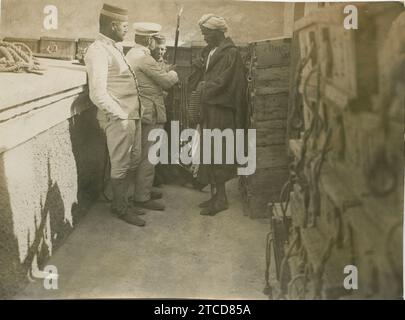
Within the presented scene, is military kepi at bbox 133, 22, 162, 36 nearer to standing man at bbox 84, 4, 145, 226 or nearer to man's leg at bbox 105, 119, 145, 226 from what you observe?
standing man at bbox 84, 4, 145, 226

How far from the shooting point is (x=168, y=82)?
1.94 meters

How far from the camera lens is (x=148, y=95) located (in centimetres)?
194

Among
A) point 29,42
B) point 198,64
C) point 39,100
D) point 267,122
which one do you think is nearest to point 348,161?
point 267,122

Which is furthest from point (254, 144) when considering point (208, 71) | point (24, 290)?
point (24, 290)

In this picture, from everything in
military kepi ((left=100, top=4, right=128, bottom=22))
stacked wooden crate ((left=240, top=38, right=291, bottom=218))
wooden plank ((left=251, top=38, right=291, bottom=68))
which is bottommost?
stacked wooden crate ((left=240, top=38, right=291, bottom=218))

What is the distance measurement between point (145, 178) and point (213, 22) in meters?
0.68

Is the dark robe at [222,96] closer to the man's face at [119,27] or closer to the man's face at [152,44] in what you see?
the man's face at [152,44]

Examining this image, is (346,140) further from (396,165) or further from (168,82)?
(168,82)

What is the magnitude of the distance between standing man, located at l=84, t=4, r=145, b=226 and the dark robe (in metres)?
0.27

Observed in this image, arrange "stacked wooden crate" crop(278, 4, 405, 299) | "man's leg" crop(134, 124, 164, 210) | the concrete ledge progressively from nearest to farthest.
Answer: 1. "stacked wooden crate" crop(278, 4, 405, 299)
2. the concrete ledge
3. "man's leg" crop(134, 124, 164, 210)

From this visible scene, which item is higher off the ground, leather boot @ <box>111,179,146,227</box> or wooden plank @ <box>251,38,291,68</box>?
wooden plank @ <box>251,38,291,68</box>

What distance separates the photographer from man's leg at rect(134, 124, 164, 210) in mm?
1939

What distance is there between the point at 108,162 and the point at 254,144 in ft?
1.97

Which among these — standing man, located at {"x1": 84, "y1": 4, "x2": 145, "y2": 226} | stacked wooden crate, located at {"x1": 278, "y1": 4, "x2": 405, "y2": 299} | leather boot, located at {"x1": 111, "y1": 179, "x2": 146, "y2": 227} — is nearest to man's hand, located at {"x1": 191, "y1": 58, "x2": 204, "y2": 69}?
standing man, located at {"x1": 84, "y1": 4, "x2": 145, "y2": 226}
